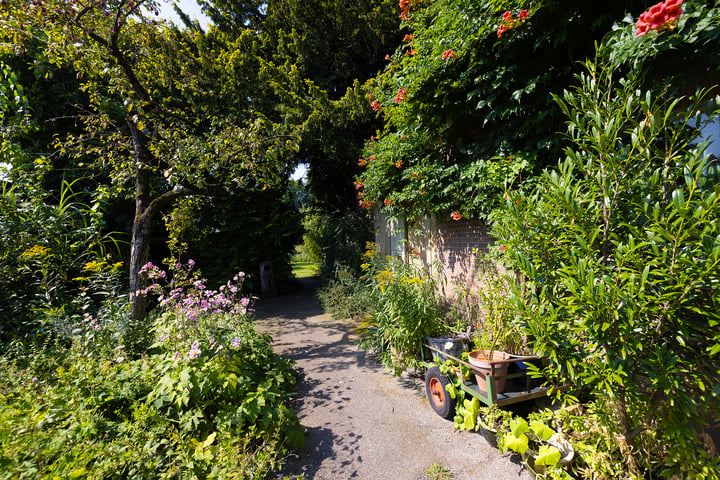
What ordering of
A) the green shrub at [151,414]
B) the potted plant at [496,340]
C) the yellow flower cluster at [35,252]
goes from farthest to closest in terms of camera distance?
the yellow flower cluster at [35,252], the potted plant at [496,340], the green shrub at [151,414]

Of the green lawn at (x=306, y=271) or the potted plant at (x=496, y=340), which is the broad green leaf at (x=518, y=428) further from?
the green lawn at (x=306, y=271)

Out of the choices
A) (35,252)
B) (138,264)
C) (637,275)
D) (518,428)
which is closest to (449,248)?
(518,428)

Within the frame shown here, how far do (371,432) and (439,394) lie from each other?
786 millimetres

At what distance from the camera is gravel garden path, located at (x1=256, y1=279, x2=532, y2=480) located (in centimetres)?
219

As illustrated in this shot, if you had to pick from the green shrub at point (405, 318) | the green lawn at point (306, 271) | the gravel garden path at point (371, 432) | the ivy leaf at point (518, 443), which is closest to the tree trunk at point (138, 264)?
the gravel garden path at point (371, 432)

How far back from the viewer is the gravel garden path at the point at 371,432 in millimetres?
2189

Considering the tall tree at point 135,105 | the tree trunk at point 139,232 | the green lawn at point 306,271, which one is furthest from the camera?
the green lawn at point 306,271

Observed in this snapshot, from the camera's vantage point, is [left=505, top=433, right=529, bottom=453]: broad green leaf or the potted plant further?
the potted plant

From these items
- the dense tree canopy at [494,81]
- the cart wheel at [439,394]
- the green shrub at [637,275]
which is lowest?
the cart wheel at [439,394]

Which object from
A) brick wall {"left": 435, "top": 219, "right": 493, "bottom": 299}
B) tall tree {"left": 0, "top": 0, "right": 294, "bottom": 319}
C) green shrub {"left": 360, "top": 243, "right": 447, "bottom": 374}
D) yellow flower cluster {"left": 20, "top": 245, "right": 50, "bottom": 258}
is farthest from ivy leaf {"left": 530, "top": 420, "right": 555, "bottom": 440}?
yellow flower cluster {"left": 20, "top": 245, "right": 50, "bottom": 258}

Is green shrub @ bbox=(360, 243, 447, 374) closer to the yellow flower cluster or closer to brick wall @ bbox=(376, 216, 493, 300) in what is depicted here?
brick wall @ bbox=(376, 216, 493, 300)

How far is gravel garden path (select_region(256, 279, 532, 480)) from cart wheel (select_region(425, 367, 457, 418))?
0.10 meters

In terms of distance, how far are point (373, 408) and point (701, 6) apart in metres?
3.93

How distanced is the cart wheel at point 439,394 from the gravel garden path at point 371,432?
0.32ft
